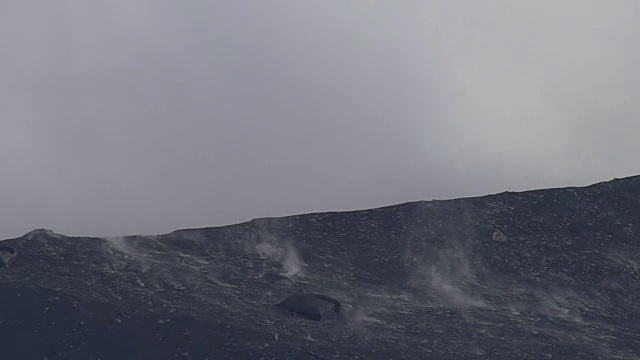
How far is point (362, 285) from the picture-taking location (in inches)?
2835

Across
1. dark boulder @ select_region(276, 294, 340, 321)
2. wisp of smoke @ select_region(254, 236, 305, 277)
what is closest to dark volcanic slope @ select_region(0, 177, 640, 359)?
wisp of smoke @ select_region(254, 236, 305, 277)

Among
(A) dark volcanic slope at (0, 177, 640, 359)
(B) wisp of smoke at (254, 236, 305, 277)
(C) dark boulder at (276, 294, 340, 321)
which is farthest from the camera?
(B) wisp of smoke at (254, 236, 305, 277)

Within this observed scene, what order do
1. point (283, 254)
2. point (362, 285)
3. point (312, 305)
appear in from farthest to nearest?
1. point (283, 254)
2. point (362, 285)
3. point (312, 305)

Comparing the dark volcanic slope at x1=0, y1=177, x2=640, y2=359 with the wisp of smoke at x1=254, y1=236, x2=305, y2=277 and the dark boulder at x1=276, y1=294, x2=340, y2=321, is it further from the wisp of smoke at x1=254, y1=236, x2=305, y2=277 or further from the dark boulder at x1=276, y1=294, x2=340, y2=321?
the dark boulder at x1=276, y1=294, x2=340, y2=321

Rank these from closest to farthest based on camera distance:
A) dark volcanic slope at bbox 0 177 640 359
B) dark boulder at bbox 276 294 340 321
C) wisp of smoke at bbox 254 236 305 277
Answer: dark volcanic slope at bbox 0 177 640 359 < dark boulder at bbox 276 294 340 321 < wisp of smoke at bbox 254 236 305 277

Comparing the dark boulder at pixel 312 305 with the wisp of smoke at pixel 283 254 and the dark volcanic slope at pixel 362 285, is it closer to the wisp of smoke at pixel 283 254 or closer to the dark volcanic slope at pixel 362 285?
the dark volcanic slope at pixel 362 285

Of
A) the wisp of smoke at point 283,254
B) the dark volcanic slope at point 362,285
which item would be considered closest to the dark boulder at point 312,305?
the dark volcanic slope at point 362,285

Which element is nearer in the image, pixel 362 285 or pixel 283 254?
pixel 362 285

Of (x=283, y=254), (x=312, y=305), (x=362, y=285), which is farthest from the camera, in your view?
(x=283, y=254)

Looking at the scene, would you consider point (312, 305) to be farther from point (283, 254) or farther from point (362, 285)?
point (283, 254)

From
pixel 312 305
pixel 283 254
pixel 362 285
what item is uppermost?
pixel 283 254

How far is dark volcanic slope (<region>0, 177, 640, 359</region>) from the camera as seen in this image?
2381 inches

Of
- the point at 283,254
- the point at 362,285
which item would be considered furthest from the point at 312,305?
the point at 283,254

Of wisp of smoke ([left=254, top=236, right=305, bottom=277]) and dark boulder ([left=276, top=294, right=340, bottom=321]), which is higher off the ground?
wisp of smoke ([left=254, top=236, right=305, bottom=277])
